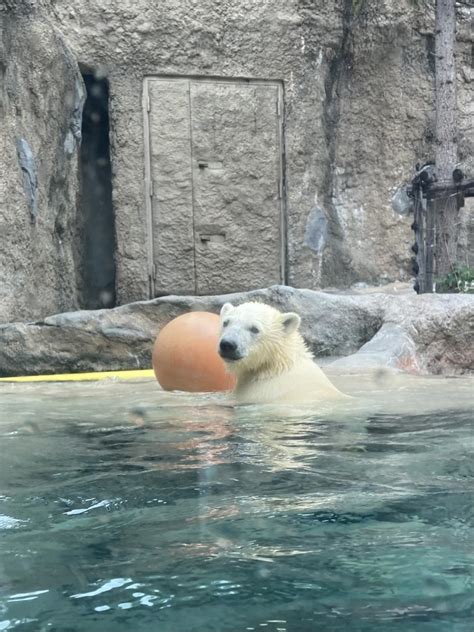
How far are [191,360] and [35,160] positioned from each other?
403 centimetres

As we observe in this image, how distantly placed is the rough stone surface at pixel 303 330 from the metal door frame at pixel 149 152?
340cm

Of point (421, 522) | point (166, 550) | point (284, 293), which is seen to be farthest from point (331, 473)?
point (284, 293)

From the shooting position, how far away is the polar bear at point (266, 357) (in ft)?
14.1

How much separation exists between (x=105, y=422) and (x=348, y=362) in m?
2.18

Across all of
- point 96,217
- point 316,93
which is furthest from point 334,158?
point 96,217

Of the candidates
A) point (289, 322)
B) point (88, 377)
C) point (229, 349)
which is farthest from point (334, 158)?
point (229, 349)

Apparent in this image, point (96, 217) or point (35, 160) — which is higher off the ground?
point (35, 160)

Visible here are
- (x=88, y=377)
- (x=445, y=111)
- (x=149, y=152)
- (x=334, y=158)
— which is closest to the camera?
(x=88, y=377)

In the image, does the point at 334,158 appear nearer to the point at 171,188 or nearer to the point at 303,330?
the point at 171,188

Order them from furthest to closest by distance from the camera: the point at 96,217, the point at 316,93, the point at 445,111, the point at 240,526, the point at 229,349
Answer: the point at 96,217 < the point at 316,93 < the point at 445,111 < the point at 229,349 < the point at 240,526

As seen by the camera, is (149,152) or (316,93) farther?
(316,93)

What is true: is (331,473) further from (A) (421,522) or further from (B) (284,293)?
(B) (284,293)

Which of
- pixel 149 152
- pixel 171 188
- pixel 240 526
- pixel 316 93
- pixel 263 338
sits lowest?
pixel 240 526

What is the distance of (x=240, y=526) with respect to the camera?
6.20 ft
